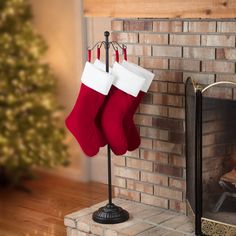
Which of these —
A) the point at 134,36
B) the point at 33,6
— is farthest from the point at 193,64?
the point at 33,6

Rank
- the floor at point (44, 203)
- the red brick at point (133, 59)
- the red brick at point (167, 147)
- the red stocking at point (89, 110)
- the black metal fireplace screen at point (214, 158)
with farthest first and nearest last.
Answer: the floor at point (44, 203), the red brick at point (133, 59), the red brick at point (167, 147), the red stocking at point (89, 110), the black metal fireplace screen at point (214, 158)

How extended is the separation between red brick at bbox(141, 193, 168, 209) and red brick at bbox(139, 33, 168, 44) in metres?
0.77

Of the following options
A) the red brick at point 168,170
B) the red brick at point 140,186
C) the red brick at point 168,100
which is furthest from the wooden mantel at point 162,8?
the red brick at point 140,186

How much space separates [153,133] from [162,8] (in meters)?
0.61

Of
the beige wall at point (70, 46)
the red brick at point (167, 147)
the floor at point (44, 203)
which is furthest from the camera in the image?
the beige wall at point (70, 46)

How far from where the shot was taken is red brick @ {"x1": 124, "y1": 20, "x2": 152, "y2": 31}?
107 inches

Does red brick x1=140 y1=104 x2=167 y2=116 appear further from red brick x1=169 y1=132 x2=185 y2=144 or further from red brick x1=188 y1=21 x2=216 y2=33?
red brick x1=188 y1=21 x2=216 y2=33

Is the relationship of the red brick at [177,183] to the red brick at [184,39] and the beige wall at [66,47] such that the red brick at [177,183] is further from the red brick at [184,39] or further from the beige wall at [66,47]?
the beige wall at [66,47]

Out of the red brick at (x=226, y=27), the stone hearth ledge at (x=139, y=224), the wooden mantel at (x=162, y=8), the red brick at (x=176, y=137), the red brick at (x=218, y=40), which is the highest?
the wooden mantel at (x=162, y=8)

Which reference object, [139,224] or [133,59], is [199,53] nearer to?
[133,59]

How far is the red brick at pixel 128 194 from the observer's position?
9.48 ft

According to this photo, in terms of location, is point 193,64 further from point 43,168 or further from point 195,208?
point 43,168

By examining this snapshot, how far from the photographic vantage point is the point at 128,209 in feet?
9.13

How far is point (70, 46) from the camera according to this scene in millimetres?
3859
